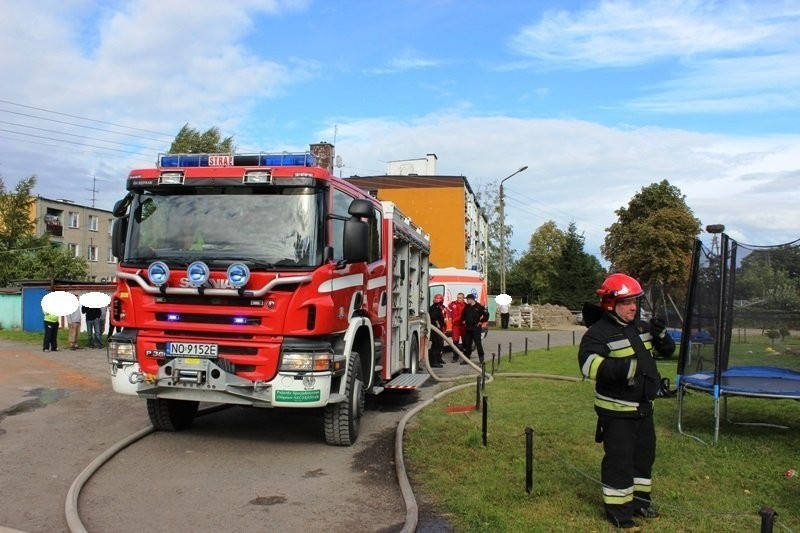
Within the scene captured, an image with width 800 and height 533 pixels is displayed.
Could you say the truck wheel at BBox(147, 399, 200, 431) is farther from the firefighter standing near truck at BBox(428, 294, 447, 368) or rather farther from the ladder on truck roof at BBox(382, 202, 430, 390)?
the firefighter standing near truck at BBox(428, 294, 447, 368)

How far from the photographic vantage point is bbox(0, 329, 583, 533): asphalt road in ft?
16.4

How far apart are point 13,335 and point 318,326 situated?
21417 mm

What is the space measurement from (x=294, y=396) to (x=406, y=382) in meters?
3.61

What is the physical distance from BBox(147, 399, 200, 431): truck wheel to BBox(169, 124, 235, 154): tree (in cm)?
1874

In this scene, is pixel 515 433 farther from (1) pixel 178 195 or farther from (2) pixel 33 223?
(2) pixel 33 223

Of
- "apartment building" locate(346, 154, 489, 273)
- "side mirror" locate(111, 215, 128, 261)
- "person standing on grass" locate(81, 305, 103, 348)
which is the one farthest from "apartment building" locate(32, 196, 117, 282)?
"side mirror" locate(111, 215, 128, 261)

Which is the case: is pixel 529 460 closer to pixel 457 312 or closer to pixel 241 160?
pixel 241 160

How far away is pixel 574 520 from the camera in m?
4.93

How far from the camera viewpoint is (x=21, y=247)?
124ft

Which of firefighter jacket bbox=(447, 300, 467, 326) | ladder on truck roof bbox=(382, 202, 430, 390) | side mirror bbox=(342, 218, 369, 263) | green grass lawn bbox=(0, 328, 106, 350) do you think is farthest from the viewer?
green grass lawn bbox=(0, 328, 106, 350)

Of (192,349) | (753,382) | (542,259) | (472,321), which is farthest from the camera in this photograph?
(542,259)

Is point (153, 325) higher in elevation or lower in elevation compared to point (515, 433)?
higher

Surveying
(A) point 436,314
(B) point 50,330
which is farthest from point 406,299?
(B) point 50,330

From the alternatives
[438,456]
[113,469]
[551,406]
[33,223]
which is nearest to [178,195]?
[113,469]
